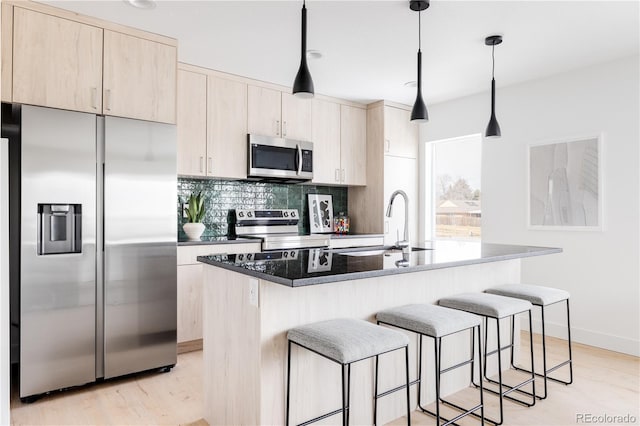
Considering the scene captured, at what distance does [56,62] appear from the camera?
2.72 m

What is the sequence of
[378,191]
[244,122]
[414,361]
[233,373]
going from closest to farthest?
[233,373] → [414,361] → [244,122] → [378,191]

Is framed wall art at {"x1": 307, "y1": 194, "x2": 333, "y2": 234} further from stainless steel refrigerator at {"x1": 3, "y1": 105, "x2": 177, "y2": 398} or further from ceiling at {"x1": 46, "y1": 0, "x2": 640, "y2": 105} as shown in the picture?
stainless steel refrigerator at {"x1": 3, "y1": 105, "x2": 177, "y2": 398}

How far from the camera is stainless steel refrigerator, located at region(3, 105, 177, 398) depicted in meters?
2.58

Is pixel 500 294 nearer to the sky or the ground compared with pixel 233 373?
nearer to the sky

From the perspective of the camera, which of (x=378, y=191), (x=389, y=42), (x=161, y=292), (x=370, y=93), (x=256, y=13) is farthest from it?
(x=378, y=191)

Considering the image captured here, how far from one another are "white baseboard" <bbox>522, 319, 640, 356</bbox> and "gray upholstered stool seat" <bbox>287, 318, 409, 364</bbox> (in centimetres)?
270

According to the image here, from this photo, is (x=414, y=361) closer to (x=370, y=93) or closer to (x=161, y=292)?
(x=161, y=292)

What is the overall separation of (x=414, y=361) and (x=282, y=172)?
7.89ft

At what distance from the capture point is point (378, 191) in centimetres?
492

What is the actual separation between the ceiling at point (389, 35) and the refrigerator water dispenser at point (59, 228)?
128cm

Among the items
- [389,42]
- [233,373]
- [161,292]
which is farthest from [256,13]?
[233,373]

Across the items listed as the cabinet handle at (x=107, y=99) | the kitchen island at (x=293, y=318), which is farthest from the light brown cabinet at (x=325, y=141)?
the kitchen island at (x=293, y=318)

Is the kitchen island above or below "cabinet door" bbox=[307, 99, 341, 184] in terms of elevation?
below
